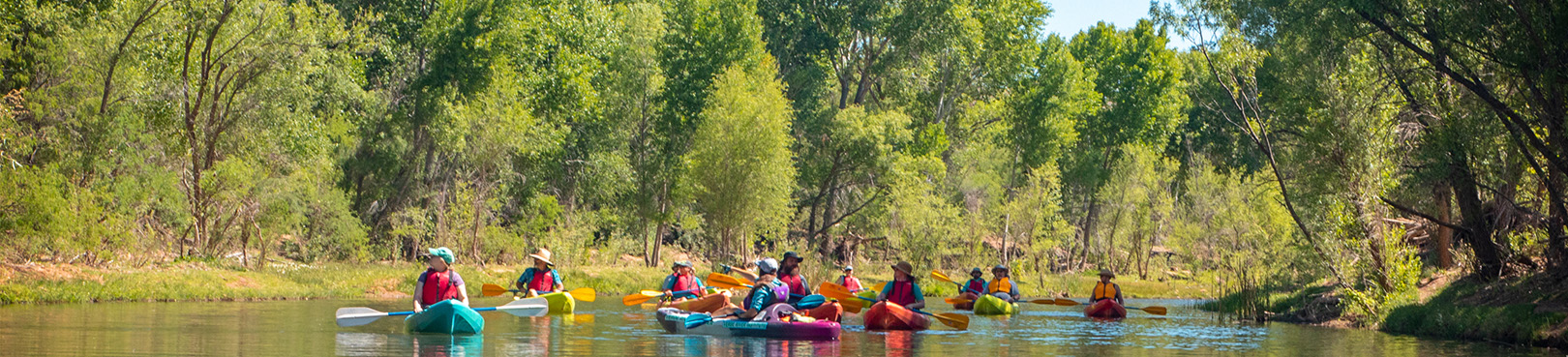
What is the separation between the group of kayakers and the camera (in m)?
16.9

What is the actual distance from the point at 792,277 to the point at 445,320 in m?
5.29

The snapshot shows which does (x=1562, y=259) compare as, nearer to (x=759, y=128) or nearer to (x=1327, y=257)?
(x=1327, y=257)

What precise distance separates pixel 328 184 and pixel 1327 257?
28489 mm

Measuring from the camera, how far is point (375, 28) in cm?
4219

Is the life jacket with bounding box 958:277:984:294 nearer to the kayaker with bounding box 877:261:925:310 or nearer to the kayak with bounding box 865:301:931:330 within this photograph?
the kayaker with bounding box 877:261:925:310

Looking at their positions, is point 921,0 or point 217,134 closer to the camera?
point 217,134

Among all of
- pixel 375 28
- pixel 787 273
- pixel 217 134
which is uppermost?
pixel 375 28

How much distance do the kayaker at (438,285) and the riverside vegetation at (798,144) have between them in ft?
26.4

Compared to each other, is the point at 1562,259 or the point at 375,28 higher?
the point at 375,28

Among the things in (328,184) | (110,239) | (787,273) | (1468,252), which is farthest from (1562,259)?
(328,184)

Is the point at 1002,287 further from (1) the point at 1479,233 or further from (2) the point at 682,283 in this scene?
(1) the point at 1479,233

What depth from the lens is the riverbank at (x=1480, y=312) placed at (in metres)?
17.5

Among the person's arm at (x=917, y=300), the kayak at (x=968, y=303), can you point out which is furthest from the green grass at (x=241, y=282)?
the person's arm at (x=917, y=300)

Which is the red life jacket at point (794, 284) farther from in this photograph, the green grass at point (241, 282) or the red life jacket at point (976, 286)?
the green grass at point (241, 282)
